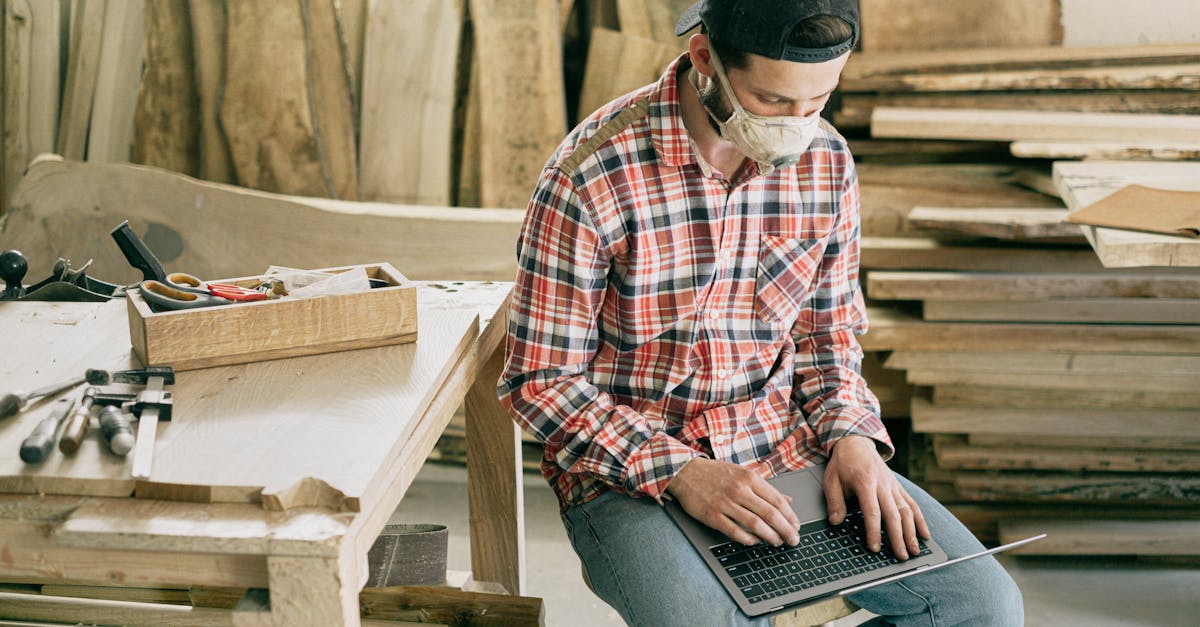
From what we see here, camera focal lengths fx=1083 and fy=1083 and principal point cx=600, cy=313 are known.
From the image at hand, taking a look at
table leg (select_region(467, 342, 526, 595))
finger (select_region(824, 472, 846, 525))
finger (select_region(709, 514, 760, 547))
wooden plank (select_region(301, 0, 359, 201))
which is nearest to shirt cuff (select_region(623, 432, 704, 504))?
finger (select_region(709, 514, 760, 547))

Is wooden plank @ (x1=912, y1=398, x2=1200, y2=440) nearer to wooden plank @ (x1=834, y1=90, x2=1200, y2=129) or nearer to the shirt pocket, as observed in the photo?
wooden plank @ (x1=834, y1=90, x2=1200, y2=129)

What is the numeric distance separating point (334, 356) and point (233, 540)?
0.55 m

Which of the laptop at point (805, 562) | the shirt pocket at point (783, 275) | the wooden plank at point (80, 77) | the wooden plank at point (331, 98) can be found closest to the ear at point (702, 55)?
the shirt pocket at point (783, 275)

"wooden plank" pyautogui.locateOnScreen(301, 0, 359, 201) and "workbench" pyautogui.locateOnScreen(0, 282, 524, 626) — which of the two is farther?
"wooden plank" pyautogui.locateOnScreen(301, 0, 359, 201)

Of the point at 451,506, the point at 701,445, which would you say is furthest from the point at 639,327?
the point at 451,506

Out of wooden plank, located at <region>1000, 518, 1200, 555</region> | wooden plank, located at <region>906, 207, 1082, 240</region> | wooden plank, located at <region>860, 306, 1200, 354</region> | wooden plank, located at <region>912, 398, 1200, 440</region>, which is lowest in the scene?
wooden plank, located at <region>1000, 518, 1200, 555</region>

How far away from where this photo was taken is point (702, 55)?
70.9 inches

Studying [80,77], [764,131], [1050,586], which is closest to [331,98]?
[80,77]

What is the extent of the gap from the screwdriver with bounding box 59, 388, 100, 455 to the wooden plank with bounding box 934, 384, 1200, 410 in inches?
92.3

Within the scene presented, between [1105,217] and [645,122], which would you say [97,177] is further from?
[1105,217]

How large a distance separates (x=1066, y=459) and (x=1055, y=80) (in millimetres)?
1090

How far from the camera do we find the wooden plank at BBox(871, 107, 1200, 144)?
Answer: 116 inches

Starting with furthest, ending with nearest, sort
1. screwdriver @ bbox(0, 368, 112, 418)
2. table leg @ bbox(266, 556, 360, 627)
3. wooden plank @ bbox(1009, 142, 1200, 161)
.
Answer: wooden plank @ bbox(1009, 142, 1200, 161) < screwdriver @ bbox(0, 368, 112, 418) < table leg @ bbox(266, 556, 360, 627)

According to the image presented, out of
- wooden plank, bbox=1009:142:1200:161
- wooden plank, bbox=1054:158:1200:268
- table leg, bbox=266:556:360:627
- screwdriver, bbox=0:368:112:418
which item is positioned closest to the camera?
table leg, bbox=266:556:360:627
